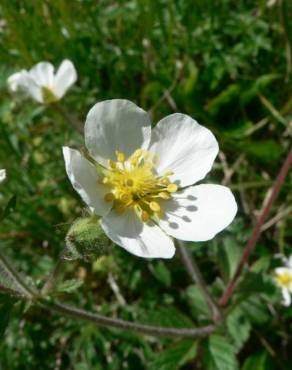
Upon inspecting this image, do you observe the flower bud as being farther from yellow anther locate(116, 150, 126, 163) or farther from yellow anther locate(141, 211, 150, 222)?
yellow anther locate(116, 150, 126, 163)

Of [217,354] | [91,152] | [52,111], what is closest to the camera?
[91,152]

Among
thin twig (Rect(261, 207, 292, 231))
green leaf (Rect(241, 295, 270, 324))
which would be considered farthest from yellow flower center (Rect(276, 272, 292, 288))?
thin twig (Rect(261, 207, 292, 231))

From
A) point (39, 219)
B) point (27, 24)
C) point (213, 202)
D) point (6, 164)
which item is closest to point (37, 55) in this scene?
point (27, 24)

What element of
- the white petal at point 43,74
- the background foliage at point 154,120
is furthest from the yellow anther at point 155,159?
the white petal at point 43,74

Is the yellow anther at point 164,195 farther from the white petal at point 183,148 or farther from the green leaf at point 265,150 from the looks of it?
the green leaf at point 265,150

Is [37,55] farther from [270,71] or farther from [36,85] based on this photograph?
[270,71]
